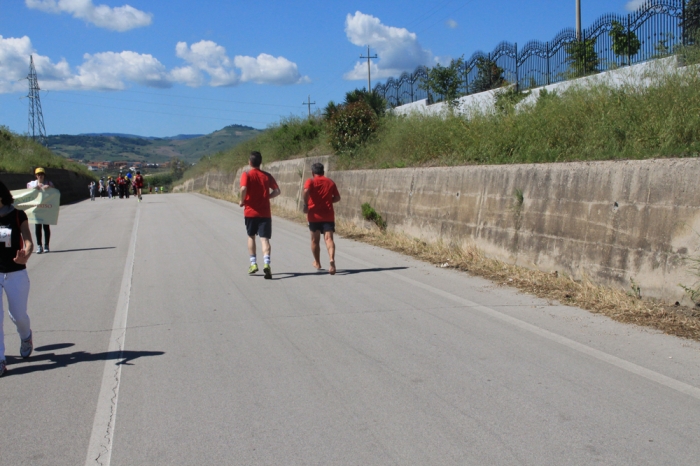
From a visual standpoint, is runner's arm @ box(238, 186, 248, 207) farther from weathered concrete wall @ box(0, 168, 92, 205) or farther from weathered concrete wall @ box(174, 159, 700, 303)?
weathered concrete wall @ box(0, 168, 92, 205)

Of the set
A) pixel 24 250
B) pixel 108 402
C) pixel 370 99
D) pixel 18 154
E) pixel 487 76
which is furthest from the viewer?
pixel 18 154

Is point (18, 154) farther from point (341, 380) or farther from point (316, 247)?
point (341, 380)

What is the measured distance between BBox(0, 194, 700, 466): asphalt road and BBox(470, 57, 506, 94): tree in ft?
49.3

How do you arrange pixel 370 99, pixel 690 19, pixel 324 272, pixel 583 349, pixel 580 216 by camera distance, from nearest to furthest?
1. pixel 583 349
2. pixel 580 216
3. pixel 324 272
4. pixel 690 19
5. pixel 370 99

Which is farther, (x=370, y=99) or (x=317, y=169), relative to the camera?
(x=370, y=99)

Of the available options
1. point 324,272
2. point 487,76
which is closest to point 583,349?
point 324,272

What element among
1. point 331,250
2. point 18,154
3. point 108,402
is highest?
point 18,154

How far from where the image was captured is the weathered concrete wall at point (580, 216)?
7.46 meters

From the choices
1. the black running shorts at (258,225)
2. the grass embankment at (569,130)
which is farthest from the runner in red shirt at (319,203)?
the grass embankment at (569,130)

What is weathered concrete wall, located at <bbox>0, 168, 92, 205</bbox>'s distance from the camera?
33969 millimetres

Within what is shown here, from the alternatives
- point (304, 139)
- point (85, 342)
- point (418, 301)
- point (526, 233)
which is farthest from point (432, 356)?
point (304, 139)

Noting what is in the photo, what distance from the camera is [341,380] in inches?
218

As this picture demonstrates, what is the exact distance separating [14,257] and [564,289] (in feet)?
21.6

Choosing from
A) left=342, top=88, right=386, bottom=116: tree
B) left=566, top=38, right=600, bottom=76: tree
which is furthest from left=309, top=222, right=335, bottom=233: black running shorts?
left=342, top=88, right=386, bottom=116: tree
